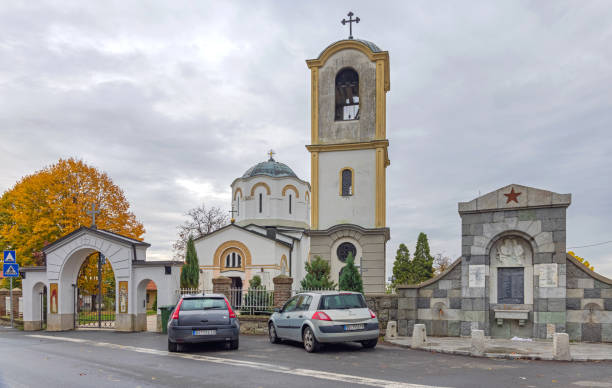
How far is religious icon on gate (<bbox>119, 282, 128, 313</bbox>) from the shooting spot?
1872 cm

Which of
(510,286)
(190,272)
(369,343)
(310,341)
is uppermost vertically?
(510,286)

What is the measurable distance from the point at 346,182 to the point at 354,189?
63 centimetres

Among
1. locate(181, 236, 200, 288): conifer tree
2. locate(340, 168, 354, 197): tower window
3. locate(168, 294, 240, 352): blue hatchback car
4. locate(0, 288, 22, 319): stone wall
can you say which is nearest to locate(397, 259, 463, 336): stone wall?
locate(168, 294, 240, 352): blue hatchback car

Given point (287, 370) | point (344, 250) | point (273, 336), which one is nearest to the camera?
point (287, 370)

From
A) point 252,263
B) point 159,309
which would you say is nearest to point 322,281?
point 159,309

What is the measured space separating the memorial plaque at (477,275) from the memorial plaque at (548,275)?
1434 mm

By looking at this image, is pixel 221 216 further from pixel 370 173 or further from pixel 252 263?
pixel 370 173

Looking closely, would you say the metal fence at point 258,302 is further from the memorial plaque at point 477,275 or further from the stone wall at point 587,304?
the stone wall at point 587,304

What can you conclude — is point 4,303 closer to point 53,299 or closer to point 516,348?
point 53,299

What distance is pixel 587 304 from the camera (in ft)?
44.0

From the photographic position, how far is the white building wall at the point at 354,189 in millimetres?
28188

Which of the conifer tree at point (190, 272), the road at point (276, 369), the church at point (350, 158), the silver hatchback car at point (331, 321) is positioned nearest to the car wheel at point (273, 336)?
the road at point (276, 369)

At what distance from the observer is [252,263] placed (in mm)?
38094

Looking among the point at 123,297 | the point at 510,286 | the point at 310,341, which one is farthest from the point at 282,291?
the point at 510,286
